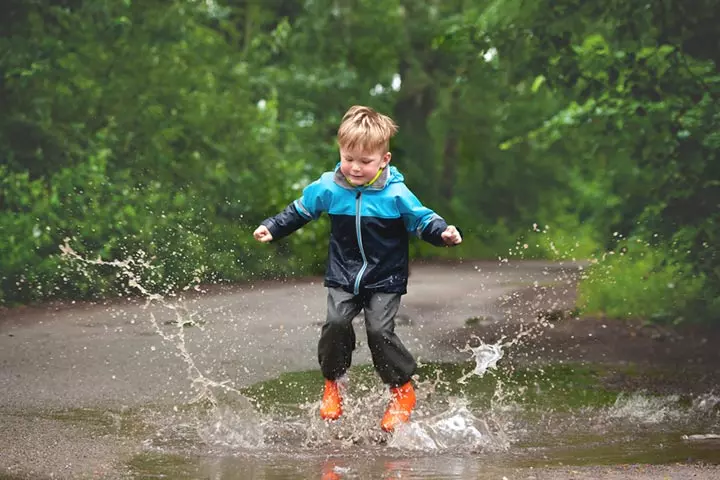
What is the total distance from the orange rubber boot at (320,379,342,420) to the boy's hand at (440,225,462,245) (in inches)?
41.1

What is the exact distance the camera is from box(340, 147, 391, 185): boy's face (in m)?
6.81

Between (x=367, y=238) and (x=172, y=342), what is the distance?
4.42 meters

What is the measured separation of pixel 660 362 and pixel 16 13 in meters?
7.98

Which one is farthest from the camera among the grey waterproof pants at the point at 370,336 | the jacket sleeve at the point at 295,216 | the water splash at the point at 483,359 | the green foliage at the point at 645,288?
the green foliage at the point at 645,288

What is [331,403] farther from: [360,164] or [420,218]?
[360,164]

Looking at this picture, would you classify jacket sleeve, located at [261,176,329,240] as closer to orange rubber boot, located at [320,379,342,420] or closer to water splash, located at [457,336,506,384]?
orange rubber boot, located at [320,379,342,420]

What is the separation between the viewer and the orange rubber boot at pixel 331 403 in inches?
277

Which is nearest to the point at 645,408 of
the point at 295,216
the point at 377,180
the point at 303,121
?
the point at 377,180

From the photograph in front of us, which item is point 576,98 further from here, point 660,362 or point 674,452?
point 674,452

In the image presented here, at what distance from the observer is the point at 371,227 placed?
22.7ft

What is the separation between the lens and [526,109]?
79.3 feet

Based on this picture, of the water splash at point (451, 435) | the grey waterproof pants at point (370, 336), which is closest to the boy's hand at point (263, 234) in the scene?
the grey waterproof pants at point (370, 336)

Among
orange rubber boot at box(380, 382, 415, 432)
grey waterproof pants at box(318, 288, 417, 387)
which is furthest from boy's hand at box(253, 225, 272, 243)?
orange rubber boot at box(380, 382, 415, 432)

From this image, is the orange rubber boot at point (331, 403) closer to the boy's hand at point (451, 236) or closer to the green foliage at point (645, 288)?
the boy's hand at point (451, 236)
